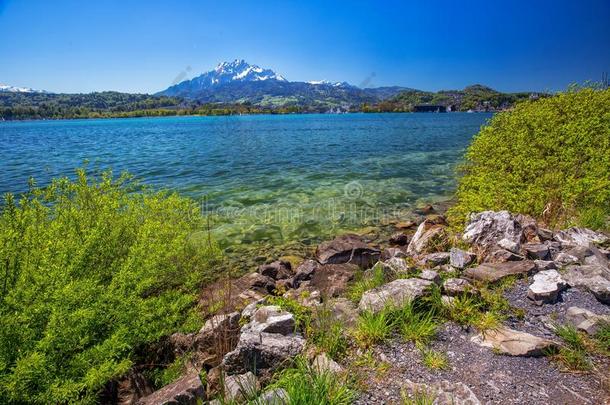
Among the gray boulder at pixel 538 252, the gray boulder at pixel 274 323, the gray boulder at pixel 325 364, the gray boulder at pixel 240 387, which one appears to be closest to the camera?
the gray boulder at pixel 240 387

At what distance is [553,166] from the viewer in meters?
14.7

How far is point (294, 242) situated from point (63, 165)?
142ft

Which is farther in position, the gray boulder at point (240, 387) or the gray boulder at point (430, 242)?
the gray boulder at point (430, 242)

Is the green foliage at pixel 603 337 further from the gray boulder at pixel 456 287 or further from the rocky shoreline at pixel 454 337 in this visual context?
the gray boulder at pixel 456 287

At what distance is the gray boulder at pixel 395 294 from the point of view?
22.0 feet

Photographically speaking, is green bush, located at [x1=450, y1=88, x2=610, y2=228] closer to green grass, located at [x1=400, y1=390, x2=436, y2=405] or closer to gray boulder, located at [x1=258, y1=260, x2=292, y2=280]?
gray boulder, located at [x1=258, y1=260, x2=292, y2=280]

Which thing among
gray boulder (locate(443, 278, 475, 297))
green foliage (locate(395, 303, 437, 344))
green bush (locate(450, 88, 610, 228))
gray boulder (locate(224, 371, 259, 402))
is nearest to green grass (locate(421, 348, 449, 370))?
green foliage (locate(395, 303, 437, 344))

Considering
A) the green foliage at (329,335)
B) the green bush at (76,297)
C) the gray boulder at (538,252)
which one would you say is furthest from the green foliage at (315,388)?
the gray boulder at (538,252)

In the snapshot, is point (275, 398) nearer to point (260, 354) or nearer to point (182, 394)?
point (260, 354)

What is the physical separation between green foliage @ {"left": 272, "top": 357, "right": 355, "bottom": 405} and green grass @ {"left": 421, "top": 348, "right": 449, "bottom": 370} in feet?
4.92

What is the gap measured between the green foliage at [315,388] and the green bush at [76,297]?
10.7ft

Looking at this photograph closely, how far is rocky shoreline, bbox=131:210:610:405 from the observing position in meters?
4.87

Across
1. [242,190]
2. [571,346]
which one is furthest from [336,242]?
[242,190]

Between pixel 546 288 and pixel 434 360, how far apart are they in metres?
3.59
